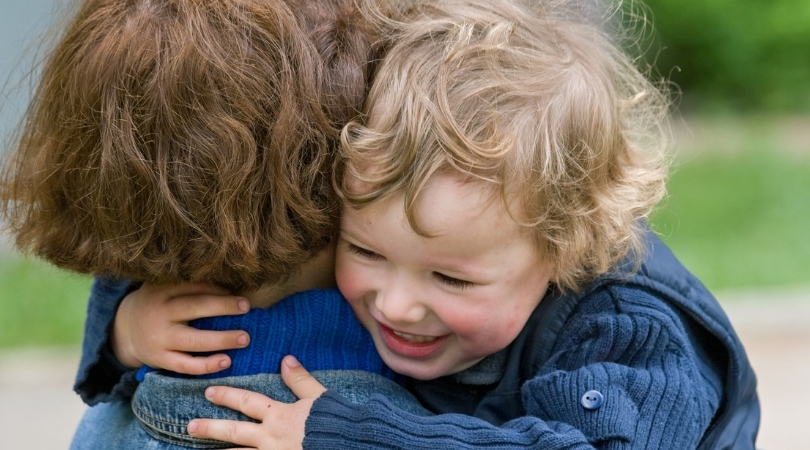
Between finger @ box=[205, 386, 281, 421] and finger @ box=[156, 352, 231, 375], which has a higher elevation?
finger @ box=[156, 352, 231, 375]

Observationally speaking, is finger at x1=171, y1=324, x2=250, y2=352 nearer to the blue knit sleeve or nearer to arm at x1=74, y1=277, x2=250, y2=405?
arm at x1=74, y1=277, x2=250, y2=405

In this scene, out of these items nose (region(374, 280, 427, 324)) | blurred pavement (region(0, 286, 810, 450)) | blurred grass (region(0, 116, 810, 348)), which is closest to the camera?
nose (region(374, 280, 427, 324))

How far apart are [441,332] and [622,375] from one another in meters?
0.34

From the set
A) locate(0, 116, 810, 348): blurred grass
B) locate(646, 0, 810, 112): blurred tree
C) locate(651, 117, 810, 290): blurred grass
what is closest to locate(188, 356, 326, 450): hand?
locate(0, 116, 810, 348): blurred grass

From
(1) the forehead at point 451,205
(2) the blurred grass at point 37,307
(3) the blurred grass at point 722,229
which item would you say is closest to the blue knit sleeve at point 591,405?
(1) the forehead at point 451,205

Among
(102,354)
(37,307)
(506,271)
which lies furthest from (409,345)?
(37,307)

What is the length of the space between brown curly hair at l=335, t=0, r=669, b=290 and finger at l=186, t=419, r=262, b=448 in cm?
47

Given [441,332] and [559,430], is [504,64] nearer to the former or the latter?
[441,332]

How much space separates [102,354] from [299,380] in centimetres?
58

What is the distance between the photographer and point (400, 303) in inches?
66.4

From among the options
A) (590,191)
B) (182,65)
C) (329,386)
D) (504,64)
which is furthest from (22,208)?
(590,191)

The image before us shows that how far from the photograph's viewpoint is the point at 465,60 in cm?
167

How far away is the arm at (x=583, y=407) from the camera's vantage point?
5.26 ft

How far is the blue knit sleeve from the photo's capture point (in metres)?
1.60
